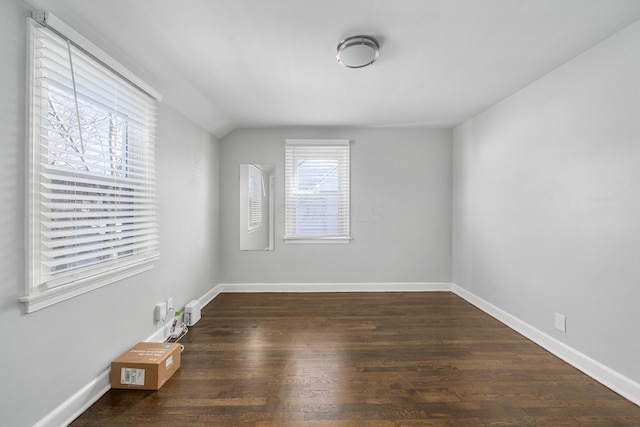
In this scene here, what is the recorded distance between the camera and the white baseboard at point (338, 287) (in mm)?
4031

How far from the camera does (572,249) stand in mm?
2191

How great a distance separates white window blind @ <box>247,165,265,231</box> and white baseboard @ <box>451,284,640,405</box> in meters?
3.13

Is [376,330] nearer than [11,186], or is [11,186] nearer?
[11,186]

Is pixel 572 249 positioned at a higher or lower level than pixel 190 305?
higher

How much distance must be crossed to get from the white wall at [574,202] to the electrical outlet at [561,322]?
0.04m

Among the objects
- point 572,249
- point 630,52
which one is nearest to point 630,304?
point 572,249

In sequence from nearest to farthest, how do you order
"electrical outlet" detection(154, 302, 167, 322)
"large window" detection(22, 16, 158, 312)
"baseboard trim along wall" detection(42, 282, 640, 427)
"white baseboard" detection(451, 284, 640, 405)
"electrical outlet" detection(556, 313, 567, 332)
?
"large window" detection(22, 16, 158, 312)
"baseboard trim along wall" detection(42, 282, 640, 427)
"white baseboard" detection(451, 284, 640, 405)
"electrical outlet" detection(556, 313, 567, 332)
"electrical outlet" detection(154, 302, 167, 322)

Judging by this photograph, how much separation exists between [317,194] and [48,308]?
10.00 ft

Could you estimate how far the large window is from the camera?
1371 millimetres

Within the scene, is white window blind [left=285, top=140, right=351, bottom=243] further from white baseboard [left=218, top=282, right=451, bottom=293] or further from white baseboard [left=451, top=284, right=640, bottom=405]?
white baseboard [left=451, top=284, right=640, bottom=405]

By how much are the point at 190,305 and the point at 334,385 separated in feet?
5.73

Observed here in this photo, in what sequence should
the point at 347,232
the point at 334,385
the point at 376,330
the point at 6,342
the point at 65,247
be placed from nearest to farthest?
the point at 6,342, the point at 65,247, the point at 334,385, the point at 376,330, the point at 347,232

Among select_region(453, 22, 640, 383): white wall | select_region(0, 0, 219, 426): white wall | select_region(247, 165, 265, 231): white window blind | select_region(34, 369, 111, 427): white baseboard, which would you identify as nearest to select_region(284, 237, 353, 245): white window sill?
select_region(247, 165, 265, 231): white window blind

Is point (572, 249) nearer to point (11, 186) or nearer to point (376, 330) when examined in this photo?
point (376, 330)
